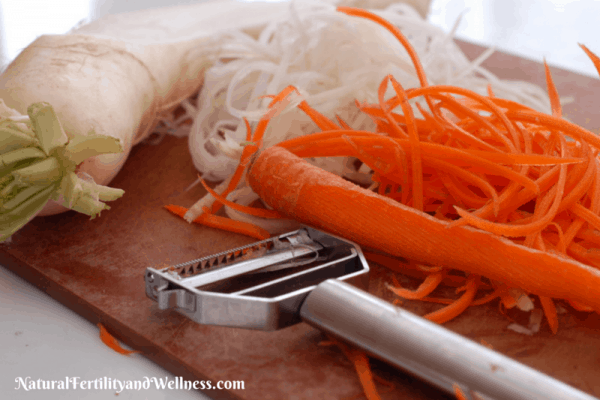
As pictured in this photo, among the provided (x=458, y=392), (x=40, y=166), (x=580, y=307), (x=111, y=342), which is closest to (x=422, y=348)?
(x=458, y=392)

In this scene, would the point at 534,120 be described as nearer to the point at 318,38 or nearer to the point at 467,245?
the point at 467,245

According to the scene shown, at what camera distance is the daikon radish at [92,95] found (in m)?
0.93

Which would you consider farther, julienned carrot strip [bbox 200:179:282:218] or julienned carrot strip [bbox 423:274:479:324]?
julienned carrot strip [bbox 200:179:282:218]

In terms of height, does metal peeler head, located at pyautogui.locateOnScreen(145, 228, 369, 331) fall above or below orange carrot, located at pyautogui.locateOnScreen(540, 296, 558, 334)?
above

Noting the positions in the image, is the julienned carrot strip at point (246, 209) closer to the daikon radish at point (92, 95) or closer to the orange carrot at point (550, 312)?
the daikon radish at point (92, 95)

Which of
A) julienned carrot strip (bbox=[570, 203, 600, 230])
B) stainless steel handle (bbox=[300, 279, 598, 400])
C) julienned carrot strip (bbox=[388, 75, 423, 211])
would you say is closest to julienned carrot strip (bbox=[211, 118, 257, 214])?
julienned carrot strip (bbox=[388, 75, 423, 211])

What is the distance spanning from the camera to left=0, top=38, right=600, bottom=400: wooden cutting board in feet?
2.51

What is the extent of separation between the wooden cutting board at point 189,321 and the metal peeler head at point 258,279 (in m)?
0.06

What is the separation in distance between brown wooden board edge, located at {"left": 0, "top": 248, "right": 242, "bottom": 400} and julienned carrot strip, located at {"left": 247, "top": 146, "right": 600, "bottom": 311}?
33 centimetres

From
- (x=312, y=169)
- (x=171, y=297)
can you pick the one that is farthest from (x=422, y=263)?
(x=171, y=297)

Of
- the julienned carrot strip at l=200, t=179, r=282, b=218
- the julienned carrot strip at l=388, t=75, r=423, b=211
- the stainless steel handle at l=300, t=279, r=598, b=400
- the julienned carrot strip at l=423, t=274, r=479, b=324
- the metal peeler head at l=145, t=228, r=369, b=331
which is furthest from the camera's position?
the julienned carrot strip at l=200, t=179, r=282, b=218

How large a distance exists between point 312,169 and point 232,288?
26cm

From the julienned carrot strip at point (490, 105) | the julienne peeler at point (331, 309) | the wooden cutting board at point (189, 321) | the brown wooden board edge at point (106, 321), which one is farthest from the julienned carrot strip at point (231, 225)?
the julienned carrot strip at point (490, 105)

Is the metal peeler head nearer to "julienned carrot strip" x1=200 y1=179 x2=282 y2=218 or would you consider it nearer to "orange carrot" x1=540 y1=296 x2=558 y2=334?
"julienned carrot strip" x1=200 y1=179 x2=282 y2=218
